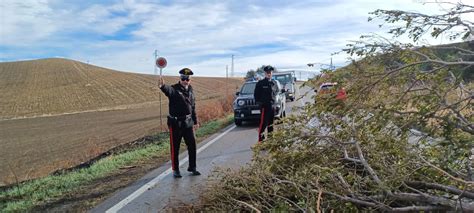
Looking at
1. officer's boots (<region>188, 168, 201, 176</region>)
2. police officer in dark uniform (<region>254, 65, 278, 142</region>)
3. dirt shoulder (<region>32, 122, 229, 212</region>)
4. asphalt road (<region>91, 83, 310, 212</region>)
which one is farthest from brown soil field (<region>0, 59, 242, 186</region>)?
police officer in dark uniform (<region>254, 65, 278, 142</region>)

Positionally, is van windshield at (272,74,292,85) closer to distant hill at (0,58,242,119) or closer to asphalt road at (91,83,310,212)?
distant hill at (0,58,242,119)

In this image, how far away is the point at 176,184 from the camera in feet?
21.3

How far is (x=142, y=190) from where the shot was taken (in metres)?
6.24

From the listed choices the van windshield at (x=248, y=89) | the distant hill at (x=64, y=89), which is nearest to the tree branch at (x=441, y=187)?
the van windshield at (x=248, y=89)

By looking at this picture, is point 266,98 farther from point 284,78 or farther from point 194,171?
point 284,78

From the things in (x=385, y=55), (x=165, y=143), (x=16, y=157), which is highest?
(x=385, y=55)

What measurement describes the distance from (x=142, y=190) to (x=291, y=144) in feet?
9.54

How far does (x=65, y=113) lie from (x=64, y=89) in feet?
60.1

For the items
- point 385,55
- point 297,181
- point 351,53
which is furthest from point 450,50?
point 297,181

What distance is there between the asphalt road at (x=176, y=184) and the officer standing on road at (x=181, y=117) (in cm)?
32

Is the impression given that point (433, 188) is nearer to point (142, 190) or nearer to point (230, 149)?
point (142, 190)

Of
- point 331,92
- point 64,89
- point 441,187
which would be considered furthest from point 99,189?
point 64,89

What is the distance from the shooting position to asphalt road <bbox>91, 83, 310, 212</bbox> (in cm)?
534

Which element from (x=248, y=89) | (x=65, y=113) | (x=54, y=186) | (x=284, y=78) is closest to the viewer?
(x=54, y=186)
